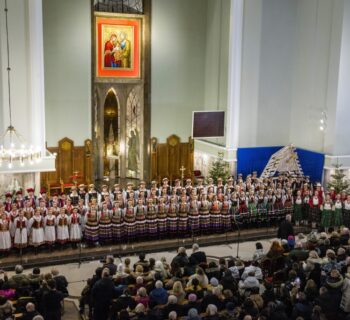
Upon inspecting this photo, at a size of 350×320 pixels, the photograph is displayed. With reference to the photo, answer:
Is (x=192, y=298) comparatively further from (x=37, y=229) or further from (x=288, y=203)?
(x=288, y=203)

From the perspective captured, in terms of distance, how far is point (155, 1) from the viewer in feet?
Result: 76.3

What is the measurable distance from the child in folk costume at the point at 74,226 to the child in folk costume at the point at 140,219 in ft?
5.93

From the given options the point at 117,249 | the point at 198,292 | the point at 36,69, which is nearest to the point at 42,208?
the point at 117,249

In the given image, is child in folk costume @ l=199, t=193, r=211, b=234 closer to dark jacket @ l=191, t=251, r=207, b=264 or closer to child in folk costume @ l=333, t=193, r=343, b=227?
child in folk costume @ l=333, t=193, r=343, b=227

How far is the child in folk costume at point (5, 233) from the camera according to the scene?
14.2 m

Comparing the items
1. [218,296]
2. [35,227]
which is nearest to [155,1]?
[35,227]

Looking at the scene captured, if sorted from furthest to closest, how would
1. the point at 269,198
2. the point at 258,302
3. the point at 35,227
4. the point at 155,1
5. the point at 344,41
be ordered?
1. the point at 155,1
2. the point at 344,41
3. the point at 269,198
4. the point at 35,227
5. the point at 258,302

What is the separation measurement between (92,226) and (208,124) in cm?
846

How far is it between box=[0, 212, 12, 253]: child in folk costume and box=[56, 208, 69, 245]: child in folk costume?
1364 millimetres

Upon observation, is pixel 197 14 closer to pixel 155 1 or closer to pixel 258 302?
pixel 155 1

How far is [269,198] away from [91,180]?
8.62m

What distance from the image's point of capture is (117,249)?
51.2ft

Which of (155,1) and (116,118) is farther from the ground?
(155,1)

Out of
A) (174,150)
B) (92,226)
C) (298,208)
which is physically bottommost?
(298,208)
